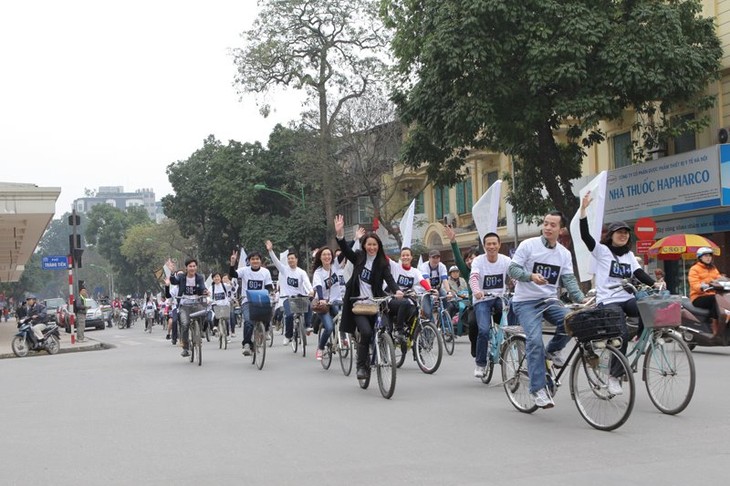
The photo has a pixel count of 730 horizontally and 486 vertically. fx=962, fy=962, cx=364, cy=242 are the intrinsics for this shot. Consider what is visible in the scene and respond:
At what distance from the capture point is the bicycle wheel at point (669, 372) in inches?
330

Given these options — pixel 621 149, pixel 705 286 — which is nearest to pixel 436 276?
pixel 705 286

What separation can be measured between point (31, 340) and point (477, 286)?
15.9 m

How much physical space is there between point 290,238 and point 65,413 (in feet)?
132

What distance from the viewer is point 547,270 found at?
901 cm

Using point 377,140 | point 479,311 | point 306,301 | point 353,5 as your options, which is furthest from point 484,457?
point 353,5

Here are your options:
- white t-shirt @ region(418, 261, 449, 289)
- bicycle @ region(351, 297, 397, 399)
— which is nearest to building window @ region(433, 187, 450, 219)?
white t-shirt @ region(418, 261, 449, 289)

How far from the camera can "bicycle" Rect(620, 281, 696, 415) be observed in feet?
27.5

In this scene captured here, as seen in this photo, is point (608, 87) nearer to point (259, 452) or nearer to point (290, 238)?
point (259, 452)

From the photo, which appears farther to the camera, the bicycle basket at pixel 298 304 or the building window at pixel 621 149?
the building window at pixel 621 149

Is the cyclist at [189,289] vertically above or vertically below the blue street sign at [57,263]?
below

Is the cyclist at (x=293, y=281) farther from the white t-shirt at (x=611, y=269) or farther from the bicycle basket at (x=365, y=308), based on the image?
the white t-shirt at (x=611, y=269)

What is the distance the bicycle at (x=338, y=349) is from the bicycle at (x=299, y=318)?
0.83m


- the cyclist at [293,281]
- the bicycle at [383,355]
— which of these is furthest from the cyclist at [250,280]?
the bicycle at [383,355]

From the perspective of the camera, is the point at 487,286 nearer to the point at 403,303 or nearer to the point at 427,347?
the point at 403,303
